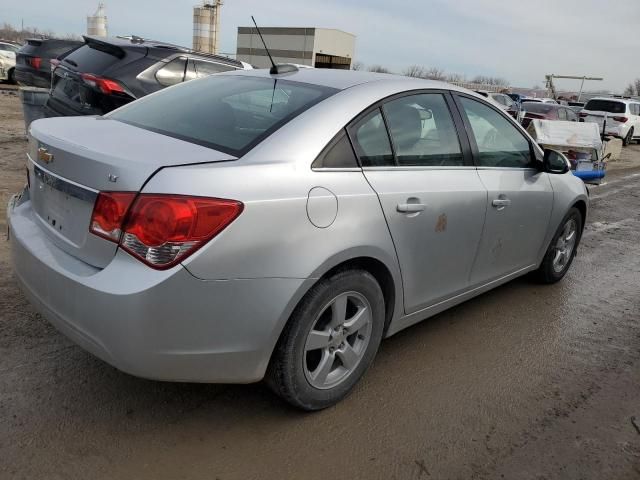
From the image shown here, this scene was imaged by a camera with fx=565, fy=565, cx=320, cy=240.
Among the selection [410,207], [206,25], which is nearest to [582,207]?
[410,207]

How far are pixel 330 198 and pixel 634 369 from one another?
2.39 meters

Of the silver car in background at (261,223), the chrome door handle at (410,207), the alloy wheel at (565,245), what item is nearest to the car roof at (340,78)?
the silver car in background at (261,223)

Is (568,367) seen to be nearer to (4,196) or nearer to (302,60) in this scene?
(4,196)

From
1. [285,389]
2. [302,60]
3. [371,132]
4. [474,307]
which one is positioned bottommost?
[302,60]

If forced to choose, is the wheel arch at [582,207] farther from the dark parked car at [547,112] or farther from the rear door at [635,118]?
the rear door at [635,118]

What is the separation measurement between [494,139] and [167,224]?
2.49 m

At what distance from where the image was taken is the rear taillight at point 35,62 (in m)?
11.9

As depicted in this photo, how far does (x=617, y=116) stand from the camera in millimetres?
21656

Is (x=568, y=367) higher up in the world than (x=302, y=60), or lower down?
higher up

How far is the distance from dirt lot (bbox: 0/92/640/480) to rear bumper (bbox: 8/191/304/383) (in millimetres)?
393

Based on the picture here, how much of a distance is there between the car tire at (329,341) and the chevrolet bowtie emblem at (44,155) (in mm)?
1288

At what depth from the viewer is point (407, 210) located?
9.45 ft

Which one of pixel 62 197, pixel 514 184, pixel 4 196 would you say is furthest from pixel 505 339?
pixel 4 196

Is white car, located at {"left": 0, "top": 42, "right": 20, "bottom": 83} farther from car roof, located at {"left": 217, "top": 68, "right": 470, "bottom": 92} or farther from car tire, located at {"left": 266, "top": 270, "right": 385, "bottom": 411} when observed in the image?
car tire, located at {"left": 266, "top": 270, "right": 385, "bottom": 411}
